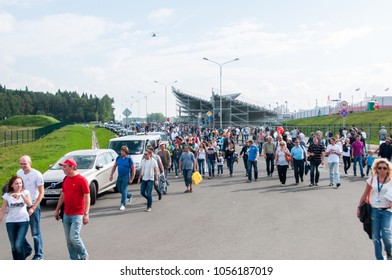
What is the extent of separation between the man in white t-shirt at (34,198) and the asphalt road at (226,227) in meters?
0.28

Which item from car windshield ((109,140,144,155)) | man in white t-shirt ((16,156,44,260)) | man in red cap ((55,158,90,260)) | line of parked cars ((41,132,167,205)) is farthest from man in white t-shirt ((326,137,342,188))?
man in white t-shirt ((16,156,44,260))

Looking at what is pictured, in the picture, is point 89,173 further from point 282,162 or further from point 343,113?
point 343,113

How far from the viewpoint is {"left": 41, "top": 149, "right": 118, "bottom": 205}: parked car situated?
11805mm

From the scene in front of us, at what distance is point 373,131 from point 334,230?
138ft

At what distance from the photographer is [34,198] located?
23.6ft

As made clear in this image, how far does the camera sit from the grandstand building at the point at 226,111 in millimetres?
75312

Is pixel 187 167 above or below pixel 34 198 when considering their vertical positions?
above

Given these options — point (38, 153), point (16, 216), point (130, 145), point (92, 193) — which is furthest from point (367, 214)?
point (38, 153)

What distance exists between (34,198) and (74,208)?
1.14 meters

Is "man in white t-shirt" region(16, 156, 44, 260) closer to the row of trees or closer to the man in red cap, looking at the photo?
the man in red cap

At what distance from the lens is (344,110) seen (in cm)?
2486

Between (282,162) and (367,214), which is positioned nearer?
(367,214)

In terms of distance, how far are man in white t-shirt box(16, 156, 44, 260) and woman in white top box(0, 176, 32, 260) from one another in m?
0.42

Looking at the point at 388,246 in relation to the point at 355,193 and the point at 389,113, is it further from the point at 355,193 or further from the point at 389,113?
the point at 389,113
